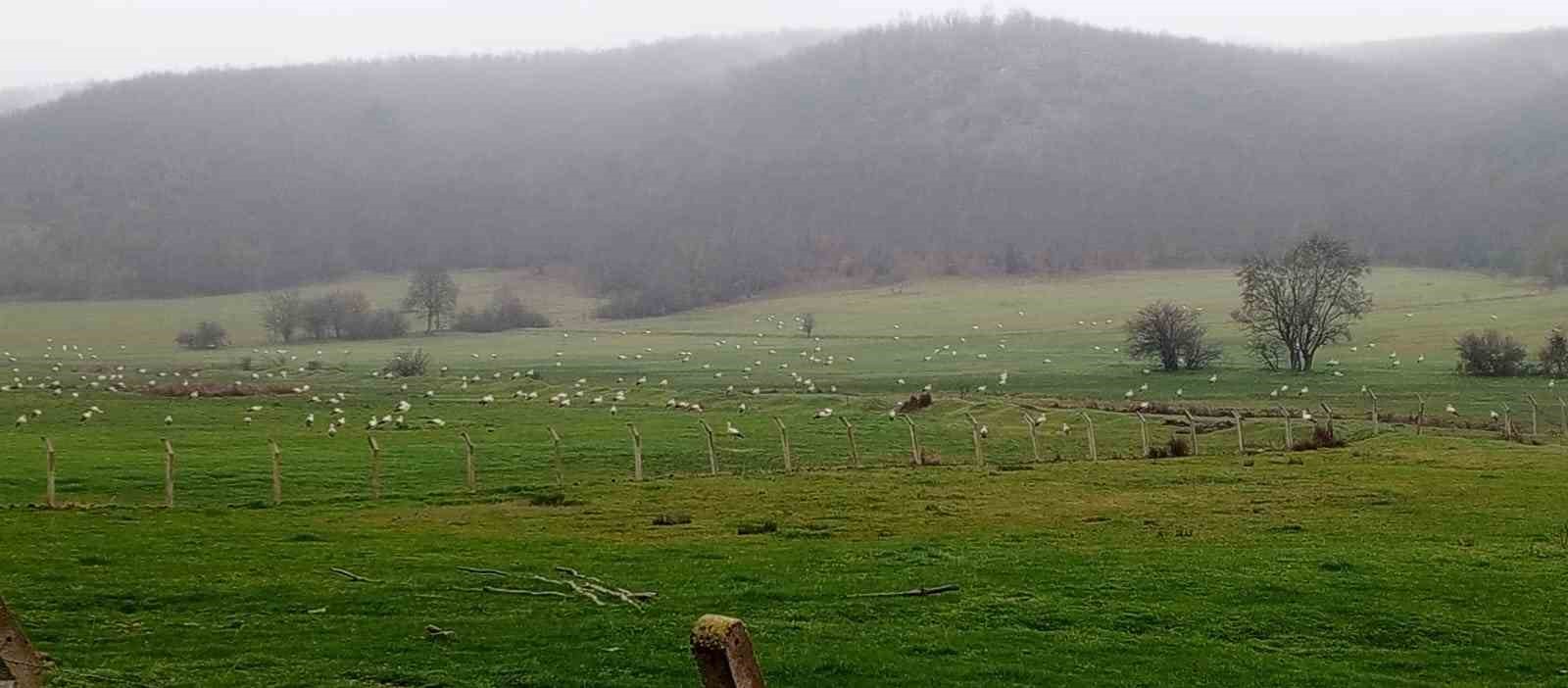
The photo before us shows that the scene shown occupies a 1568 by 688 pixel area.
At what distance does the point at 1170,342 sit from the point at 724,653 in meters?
88.0

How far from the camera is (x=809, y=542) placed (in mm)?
27000

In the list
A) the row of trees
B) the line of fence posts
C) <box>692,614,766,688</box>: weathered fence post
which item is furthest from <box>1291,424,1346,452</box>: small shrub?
<box>692,614,766,688</box>: weathered fence post

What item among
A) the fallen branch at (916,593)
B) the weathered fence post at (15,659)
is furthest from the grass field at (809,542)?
the weathered fence post at (15,659)

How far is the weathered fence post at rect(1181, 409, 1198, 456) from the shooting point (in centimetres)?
4700

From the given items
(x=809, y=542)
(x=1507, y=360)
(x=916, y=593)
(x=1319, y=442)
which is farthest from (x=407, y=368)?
(x=916, y=593)

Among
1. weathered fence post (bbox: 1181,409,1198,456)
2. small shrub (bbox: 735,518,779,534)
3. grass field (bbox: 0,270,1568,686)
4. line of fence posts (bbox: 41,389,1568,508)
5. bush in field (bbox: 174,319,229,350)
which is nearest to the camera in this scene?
grass field (bbox: 0,270,1568,686)

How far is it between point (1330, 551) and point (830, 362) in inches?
3119

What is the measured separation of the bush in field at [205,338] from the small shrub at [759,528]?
419 ft

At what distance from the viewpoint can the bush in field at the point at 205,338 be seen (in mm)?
145875

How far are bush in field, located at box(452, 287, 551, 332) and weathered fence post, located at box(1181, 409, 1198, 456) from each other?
382 feet

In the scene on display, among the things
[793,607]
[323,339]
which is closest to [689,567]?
Result: [793,607]

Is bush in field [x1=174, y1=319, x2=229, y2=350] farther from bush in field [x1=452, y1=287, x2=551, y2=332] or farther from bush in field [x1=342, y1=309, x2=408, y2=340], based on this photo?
bush in field [x1=452, y1=287, x2=551, y2=332]

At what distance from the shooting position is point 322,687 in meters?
14.9

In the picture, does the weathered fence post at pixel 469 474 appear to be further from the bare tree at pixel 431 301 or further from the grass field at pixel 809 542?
the bare tree at pixel 431 301
